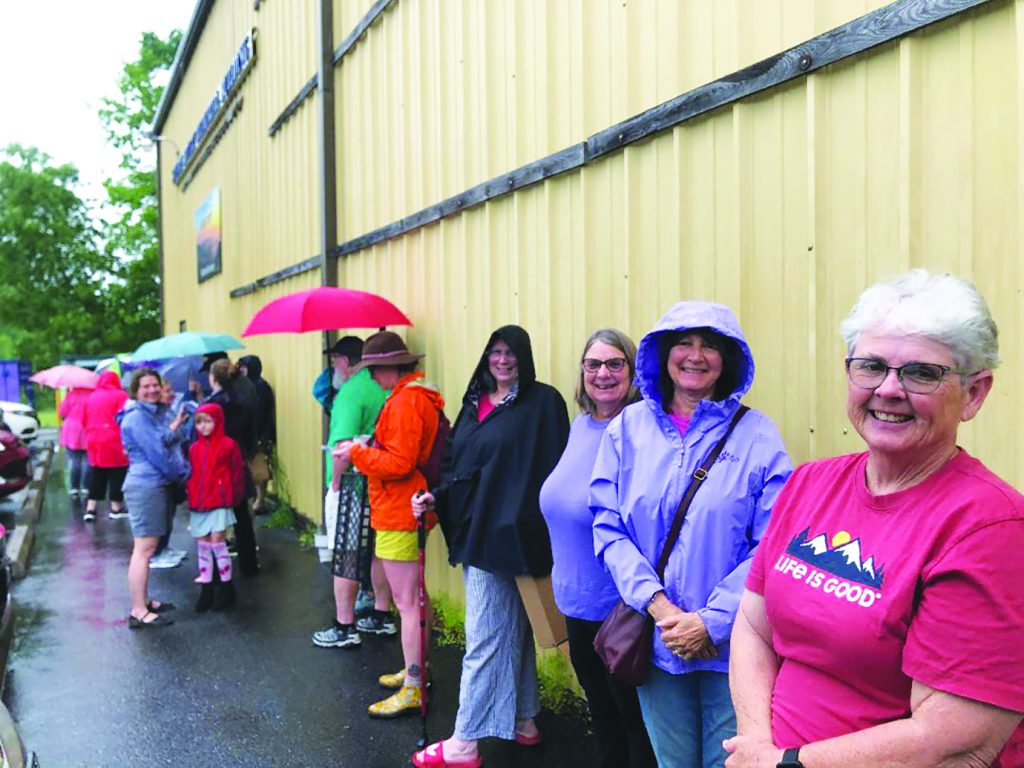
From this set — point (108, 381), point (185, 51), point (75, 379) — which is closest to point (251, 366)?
point (108, 381)

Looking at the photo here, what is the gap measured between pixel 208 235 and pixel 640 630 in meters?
15.2

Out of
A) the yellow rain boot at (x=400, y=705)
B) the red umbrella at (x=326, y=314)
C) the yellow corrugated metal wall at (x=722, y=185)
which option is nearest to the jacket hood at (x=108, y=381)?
the red umbrella at (x=326, y=314)

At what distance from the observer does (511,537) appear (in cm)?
406

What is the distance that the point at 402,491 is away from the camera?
16.2 ft

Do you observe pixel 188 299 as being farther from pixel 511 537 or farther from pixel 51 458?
pixel 511 537

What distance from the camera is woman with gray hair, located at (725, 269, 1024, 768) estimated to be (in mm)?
1627

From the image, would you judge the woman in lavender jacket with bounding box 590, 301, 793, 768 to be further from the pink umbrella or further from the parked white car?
the parked white car

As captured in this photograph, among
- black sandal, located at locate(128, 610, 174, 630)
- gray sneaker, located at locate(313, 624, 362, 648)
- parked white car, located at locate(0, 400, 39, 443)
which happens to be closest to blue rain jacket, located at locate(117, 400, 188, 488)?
black sandal, located at locate(128, 610, 174, 630)

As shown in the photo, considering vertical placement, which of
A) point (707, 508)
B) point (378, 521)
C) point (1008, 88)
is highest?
point (1008, 88)

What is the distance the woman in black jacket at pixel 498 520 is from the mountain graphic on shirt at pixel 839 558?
215 cm

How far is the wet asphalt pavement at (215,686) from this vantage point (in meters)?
4.53

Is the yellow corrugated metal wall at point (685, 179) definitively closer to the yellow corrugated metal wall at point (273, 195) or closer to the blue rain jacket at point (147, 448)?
the yellow corrugated metal wall at point (273, 195)

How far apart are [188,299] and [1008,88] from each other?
19836 millimetres

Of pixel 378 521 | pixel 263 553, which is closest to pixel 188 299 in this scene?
pixel 263 553
